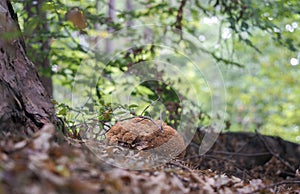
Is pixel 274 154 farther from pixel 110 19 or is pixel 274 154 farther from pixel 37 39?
pixel 37 39

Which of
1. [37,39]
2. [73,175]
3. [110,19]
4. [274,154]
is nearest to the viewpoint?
[73,175]

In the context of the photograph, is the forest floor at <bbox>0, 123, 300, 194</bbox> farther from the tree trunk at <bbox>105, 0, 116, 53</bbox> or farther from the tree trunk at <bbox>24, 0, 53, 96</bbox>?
the tree trunk at <bbox>105, 0, 116, 53</bbox>

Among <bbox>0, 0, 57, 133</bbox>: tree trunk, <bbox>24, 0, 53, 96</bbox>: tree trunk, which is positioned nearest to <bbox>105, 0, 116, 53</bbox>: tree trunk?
<bbox>24, 0, 53, 96</bbox>: tree trunk

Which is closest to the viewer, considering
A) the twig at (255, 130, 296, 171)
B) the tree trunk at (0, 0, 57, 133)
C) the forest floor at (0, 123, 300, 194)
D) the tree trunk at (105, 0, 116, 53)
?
the forest floor at (0, 123, 300, 194)

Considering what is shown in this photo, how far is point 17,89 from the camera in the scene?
2.05 metres

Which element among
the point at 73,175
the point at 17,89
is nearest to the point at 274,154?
the point at 17,89

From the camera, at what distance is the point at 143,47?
428 cm

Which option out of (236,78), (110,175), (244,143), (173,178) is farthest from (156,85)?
(236,78)

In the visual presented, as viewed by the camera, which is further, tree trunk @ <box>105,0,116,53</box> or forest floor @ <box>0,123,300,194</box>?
tree trunk @ <box>105,0,116,53</box>

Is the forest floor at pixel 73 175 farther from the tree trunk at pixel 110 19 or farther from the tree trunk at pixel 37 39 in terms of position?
the tree trunk at pixel 110 19

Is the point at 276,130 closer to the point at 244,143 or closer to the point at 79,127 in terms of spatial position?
the point at 244,143

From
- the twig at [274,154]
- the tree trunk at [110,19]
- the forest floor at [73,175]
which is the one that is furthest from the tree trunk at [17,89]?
the twig at [274,154]

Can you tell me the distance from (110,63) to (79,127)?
1.60 m

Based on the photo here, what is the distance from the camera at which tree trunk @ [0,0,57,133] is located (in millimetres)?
1924
